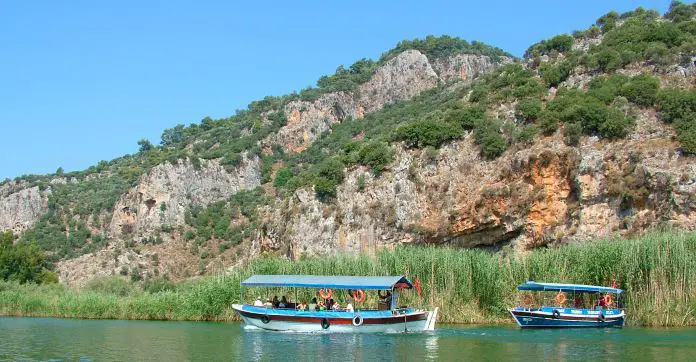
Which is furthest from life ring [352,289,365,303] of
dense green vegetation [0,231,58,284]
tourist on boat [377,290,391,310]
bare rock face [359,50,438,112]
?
bare rock face [359,50,438,112]

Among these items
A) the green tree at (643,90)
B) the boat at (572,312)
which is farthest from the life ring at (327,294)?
the green tree at (643,90)

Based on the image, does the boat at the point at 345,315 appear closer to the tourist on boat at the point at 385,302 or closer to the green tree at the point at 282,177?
the tourist on boat at the point at 385,302

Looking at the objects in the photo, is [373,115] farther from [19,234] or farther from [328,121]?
[19,234]

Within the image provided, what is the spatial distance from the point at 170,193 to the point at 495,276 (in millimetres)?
59298

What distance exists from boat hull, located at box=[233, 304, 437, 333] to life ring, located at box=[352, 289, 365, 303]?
228 centimetres

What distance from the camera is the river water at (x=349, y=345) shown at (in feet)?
97.3

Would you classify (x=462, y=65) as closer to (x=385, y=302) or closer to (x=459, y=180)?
(x=459, y=180)

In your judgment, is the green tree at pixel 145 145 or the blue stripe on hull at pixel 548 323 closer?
the blue stripe on hull at pixel 548 323

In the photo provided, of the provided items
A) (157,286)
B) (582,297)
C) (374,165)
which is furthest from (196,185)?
(582,297)

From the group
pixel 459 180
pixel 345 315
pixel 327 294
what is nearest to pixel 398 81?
pixel 459 180

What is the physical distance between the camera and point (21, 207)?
105875 mm

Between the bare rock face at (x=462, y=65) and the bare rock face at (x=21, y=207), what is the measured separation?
61982 mm

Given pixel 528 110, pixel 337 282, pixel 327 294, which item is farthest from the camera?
pixel 528 110

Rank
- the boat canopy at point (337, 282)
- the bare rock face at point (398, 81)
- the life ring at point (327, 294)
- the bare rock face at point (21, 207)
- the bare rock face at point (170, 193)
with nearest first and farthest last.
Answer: the boat canopy at point (337, 282) → the life ring at point (327, 294) → the bare rock face at point (170, 193) → the bare rock face at point (21, 207) → the bare rock face at point (398, 81)
